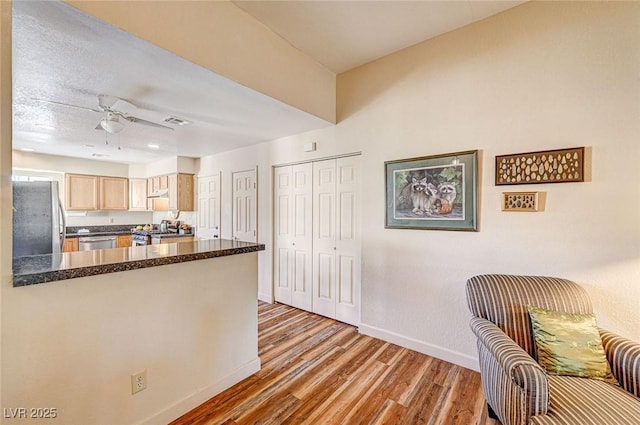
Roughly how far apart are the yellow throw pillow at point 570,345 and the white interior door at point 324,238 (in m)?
2.13

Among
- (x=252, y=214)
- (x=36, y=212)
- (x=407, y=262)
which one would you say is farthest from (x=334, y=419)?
(x=252, y=214)

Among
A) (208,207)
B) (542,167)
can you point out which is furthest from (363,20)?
(208,207)

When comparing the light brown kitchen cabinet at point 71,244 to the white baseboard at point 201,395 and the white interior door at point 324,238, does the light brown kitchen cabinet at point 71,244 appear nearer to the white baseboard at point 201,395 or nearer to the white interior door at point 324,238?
the white interior door at point 324,238

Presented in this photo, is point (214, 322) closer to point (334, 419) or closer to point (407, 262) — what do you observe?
point (334, 419)

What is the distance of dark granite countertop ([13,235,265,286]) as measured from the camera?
1226mm

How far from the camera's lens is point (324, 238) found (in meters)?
3.45

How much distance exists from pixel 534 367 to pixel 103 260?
231 centimetres

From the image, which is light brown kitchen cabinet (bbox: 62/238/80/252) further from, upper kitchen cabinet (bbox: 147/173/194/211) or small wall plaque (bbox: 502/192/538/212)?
small wall plaque (bbox: 502/192/538/212)

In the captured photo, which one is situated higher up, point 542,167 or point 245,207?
point 542,167

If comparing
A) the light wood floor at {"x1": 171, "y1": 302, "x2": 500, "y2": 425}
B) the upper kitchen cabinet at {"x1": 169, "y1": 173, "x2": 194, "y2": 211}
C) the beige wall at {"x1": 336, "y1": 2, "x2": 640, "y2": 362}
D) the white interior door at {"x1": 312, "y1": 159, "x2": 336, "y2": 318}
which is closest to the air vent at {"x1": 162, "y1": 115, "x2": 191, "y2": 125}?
the white interior door at {"x1": 312, "y1": 159, "x2": 336, "y2": 318}

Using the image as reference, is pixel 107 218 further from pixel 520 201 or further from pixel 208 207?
pixel 520 201

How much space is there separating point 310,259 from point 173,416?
2.16 m

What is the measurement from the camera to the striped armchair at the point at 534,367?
1.19 metres

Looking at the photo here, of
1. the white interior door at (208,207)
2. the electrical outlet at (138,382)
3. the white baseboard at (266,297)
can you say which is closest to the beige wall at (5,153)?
the electrical outlet at (138,382)
